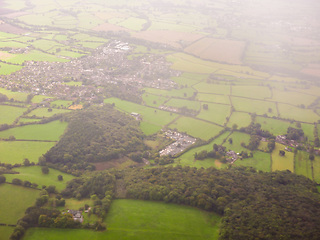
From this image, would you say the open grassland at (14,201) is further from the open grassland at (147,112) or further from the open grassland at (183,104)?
the open grassland at (183,104)

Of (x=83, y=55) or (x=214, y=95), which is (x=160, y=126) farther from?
(x=83, y=55)

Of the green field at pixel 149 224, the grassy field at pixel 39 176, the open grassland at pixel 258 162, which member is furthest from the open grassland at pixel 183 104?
the green field at pixel 149 224

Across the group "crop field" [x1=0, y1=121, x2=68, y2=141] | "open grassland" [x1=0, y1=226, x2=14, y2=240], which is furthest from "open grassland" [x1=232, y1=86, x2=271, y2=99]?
"open grassland" [x1=0, y1=226, x2=14, y2=240]

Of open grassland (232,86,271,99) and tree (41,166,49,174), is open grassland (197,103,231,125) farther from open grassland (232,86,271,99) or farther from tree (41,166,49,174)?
tree (41,166,49,174)

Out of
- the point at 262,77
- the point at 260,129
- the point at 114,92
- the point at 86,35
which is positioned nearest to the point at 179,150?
the point at 260,129

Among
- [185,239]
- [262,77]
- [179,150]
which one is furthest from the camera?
[262,77]

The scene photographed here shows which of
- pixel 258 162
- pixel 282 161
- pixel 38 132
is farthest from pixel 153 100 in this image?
pixel 282 161

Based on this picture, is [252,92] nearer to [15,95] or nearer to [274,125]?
[274,125]

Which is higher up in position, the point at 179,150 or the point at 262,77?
the point at 262,77
